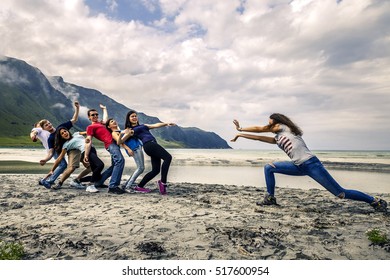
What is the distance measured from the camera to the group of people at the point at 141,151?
6.47 m

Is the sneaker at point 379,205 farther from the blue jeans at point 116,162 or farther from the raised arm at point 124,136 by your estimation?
the blue jeans at point 116,162

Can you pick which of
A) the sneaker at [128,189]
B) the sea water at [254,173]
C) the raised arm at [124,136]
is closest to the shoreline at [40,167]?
the sea water at [254,173]

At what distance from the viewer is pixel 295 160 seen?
257 inches

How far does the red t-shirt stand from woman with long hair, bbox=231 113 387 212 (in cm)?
432

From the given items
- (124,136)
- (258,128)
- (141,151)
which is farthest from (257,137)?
(124,136)

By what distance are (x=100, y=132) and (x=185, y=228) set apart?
5.09 m

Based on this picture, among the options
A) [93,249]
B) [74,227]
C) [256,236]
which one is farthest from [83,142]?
[256,236]

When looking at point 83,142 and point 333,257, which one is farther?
point 83,142

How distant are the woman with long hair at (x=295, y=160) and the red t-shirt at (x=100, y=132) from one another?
4.32 meters

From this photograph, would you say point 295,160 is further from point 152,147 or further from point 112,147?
point 112,147
